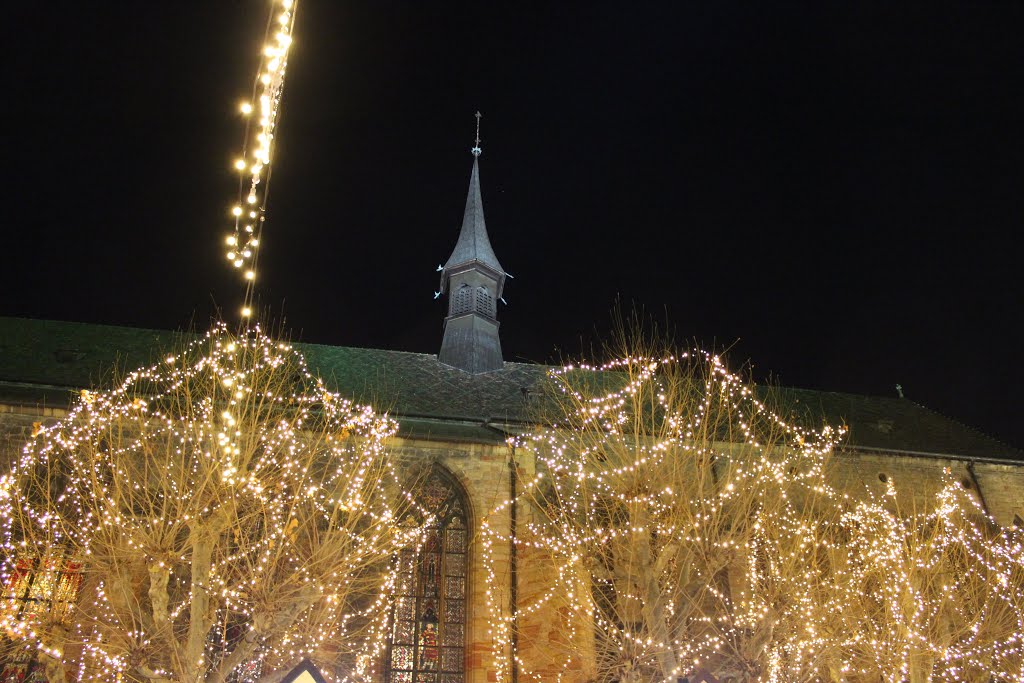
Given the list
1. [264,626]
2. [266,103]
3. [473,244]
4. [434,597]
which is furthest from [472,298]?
[266,103]

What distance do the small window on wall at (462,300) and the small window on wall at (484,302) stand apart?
0.74 feet

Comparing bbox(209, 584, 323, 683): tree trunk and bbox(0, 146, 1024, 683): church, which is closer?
bbox(209, 584, 323, 683): tree trunk

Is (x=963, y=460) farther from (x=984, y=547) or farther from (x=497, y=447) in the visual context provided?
(x=497, y=447)

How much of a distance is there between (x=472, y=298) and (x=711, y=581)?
12.0 meters

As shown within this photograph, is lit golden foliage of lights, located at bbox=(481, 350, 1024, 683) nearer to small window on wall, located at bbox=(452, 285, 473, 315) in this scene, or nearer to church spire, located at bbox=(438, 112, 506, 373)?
church spire, located at bbox=(438, 112, 506, 373)

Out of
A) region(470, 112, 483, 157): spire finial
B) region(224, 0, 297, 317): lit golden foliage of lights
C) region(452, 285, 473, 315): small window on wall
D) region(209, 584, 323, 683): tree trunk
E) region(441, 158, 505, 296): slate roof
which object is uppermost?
region(470, 112, 483, 157): spire finial

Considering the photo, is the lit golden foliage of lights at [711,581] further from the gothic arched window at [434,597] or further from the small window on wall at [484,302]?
the small window on wall at [484,302]

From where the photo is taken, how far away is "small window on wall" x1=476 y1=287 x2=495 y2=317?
23672mm

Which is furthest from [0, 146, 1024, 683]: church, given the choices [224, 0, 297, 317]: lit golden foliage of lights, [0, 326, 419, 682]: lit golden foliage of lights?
[224, 0, 297, 317]: lit golden foliage of lights

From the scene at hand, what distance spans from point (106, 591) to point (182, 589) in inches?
48.8

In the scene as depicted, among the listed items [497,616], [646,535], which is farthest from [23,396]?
[646,535]

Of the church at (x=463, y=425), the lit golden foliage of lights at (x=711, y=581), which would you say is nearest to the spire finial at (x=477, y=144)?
the church at (x=463, y=425)

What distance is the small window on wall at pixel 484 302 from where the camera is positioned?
23672 mm

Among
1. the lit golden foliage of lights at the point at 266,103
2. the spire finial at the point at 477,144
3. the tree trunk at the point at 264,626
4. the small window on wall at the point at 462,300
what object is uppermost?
the spire finial at the point at 477,144
